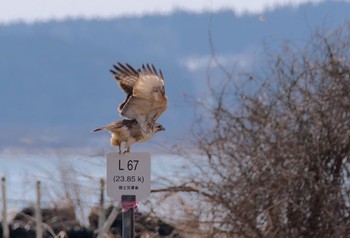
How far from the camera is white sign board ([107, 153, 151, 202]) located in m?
5.88

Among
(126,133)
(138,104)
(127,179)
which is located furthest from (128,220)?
(138,104)

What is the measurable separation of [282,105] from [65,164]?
2233 millimetres

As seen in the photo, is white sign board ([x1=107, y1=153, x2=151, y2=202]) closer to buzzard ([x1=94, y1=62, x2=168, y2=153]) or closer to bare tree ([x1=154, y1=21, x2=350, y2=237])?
buzzard ([x1=94, y1=62, x2=168, y2=153])

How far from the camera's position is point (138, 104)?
6.66 metres

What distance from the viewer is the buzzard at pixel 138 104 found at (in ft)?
20.6

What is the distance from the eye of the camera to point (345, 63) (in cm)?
998

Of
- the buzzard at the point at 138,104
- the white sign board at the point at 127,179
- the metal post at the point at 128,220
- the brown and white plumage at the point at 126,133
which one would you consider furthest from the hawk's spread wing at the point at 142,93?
the metal post at the point at 128,220

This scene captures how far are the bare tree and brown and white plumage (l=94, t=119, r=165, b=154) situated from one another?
11.8ft

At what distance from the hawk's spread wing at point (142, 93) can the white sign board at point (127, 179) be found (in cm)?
63

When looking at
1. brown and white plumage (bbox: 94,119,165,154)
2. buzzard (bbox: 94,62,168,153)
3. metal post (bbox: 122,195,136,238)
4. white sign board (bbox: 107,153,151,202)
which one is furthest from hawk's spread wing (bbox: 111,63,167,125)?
metal post (bbox: 122,195,136,238)

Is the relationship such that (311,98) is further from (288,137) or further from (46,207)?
(46,207)

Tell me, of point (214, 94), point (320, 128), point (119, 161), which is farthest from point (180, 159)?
point (119, 161)

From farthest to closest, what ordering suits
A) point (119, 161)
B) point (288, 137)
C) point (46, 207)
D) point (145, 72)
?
1. point (46, 207)
2. point (288, 137)
3. point (145, 72)
4. point (119, 161)

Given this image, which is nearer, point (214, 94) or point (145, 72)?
point (145, 72)
